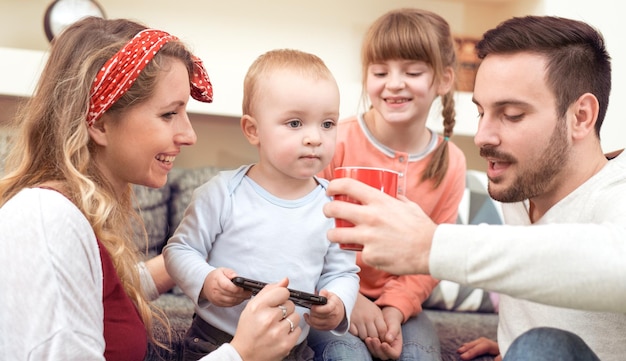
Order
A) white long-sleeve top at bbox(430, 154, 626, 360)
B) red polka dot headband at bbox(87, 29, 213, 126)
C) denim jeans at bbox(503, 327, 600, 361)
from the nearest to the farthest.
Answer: white long-sleeve top at bbox(430, 154, 626, 360) → denim jeans at bbox(503, 327, 600, 361) → red polka dot headband at bbox(87, 29, 213, 126)

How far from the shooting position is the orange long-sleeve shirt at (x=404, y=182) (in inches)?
76.5

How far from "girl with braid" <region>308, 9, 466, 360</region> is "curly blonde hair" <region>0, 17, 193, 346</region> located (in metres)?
0.77

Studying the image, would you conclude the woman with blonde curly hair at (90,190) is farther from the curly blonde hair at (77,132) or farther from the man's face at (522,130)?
the man's face at (522,130)

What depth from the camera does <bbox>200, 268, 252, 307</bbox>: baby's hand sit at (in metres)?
1.32

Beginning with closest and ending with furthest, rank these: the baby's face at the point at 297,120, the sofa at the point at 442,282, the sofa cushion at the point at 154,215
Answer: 1. the baby's face at the point at 297,120
2. the sofa at the point at 442,282
3. the sofa cushion at the point at 154,215

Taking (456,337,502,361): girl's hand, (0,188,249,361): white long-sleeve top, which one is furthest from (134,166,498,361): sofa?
(0,188,249,361): white long-sleeve top

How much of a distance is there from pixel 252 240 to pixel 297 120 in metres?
0.28

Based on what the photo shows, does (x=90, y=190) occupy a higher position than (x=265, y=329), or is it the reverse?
(x=90, y=190)

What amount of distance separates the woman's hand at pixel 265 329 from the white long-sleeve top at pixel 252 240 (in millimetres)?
203

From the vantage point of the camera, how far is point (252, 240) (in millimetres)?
1479

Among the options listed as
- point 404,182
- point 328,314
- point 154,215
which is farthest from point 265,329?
point 154,215

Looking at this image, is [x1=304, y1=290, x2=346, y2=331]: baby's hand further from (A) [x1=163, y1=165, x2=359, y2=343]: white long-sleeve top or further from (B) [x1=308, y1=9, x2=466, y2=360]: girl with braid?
(B) [x1=308, y1=9, x2=466, y2=360]: girl with braid

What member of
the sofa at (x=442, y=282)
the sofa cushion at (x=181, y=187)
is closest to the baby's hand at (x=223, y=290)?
the sofa at (x=442, y=282)

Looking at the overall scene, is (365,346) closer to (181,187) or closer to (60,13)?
(181,187)
